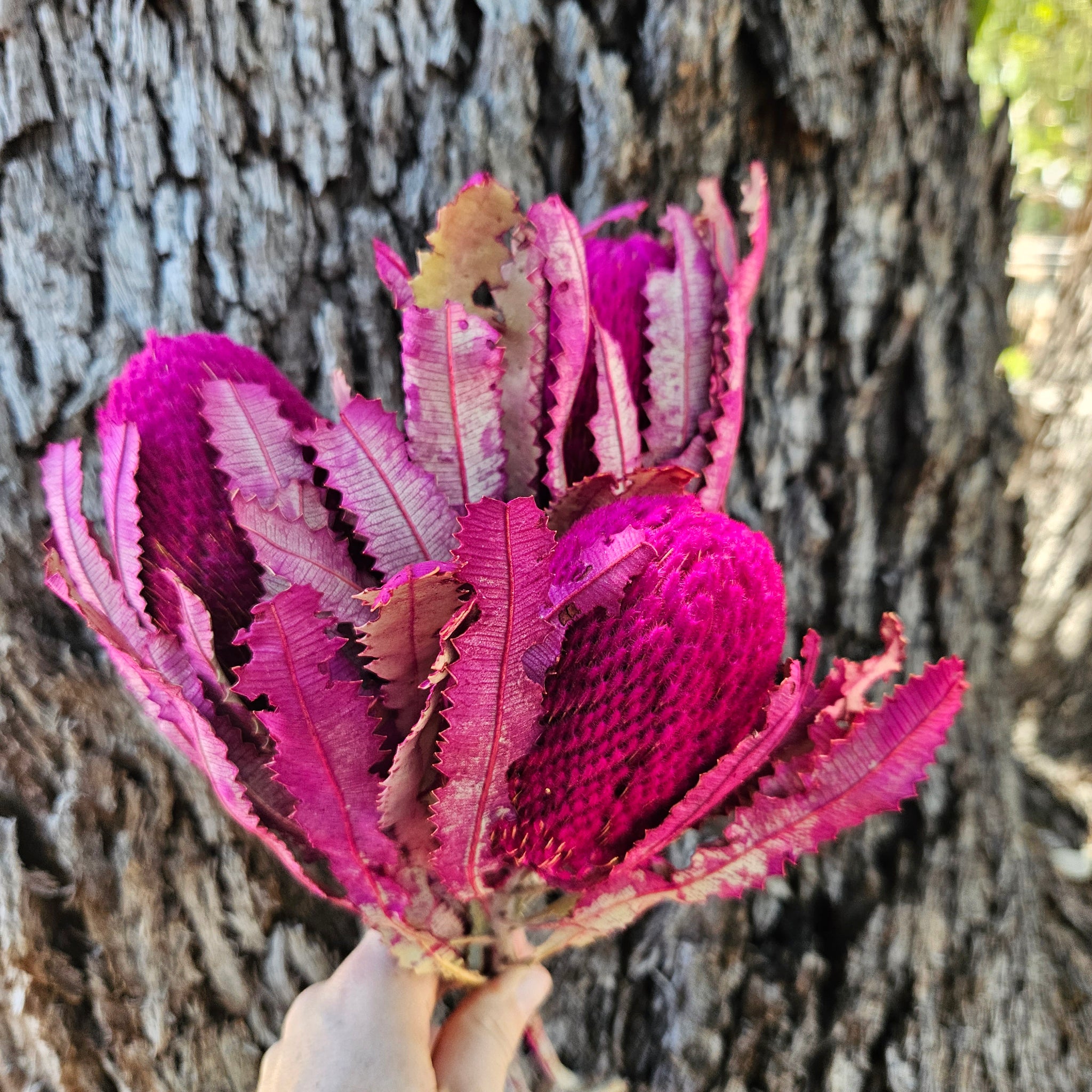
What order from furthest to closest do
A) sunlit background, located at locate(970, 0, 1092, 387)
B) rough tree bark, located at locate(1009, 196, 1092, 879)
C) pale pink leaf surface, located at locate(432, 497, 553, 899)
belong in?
sunlit background, located at locate(970, 0, 1092, 387) → rough tree bark, located at locate(1009, 196, 1092, 879) → pale pink leaf surface, located at locate(432, 497, 553, 899)

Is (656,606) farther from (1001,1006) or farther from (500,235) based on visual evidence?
(1001,1006)

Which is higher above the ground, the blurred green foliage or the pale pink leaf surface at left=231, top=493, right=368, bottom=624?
the blurred green foliage

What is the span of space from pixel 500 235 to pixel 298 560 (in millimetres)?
196

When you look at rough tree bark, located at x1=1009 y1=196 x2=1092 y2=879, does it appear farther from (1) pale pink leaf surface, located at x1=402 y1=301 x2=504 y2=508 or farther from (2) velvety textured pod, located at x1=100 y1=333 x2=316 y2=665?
(2) velvety textured pod, located at x1=100 y1=333 x2=316 y2=665

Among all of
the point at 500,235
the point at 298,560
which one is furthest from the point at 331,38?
the point at 298,560

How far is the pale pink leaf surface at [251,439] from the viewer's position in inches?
14.6

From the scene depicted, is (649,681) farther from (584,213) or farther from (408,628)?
(584,213)

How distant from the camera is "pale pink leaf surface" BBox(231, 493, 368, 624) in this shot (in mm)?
346

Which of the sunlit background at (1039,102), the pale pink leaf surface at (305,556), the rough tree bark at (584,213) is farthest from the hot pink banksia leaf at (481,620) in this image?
the sunlit background at (1039,102)

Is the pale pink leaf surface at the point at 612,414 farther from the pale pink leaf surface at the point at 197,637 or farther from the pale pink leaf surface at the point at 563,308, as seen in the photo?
the pale pink leaf surface at the point at 197,637

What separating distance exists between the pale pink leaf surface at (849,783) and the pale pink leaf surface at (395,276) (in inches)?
12.0

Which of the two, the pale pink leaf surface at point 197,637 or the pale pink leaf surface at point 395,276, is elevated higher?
the pale pink leaf surface at point 395,276

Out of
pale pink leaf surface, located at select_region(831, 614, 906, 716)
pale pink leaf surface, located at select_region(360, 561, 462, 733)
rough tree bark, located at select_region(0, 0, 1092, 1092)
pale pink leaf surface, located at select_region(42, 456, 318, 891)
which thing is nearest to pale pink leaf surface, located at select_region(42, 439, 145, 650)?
pale pink leaf surface, located at select_region(42, 456, 318, 891)

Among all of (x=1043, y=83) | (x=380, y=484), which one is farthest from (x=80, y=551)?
(x=1043, y=83)
